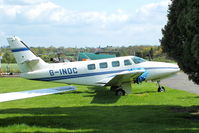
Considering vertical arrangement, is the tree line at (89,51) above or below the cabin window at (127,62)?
above

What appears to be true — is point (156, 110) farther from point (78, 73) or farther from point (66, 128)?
point (78, 73)

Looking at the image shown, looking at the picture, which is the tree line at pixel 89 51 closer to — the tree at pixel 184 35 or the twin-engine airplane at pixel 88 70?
the twin-engine airplane at pixel 88 70

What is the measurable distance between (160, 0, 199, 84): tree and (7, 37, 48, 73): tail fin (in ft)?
35.1

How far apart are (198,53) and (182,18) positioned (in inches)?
61.4

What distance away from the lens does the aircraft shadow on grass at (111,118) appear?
10.1 m

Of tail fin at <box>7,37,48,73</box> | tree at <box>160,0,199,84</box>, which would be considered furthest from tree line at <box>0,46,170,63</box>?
tree at <box>160,0,199,84</box>

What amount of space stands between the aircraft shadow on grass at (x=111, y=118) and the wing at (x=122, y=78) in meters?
4.52

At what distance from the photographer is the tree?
928 centimetres

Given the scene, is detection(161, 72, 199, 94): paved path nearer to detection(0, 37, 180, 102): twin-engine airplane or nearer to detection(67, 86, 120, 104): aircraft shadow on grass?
detection(0, 37, 180, 102): twin-engine airplane

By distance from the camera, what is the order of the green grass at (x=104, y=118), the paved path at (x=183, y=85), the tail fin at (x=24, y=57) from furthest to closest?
the paved path at (x=183, y=85), the tail fin at (x=24, y=57), the green grass at (x=104, y=118)

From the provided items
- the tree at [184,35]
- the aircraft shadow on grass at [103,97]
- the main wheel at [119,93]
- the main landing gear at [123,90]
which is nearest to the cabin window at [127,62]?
the main landing gear at [123,90]

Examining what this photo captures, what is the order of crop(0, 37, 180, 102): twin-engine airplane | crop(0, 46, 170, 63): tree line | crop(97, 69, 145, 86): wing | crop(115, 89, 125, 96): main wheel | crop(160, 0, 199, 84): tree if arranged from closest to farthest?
crop(160, 0, 199, 84): tree → crop(97, 69, 145, 86): wing → crop(115, 89, 125, 96): main wheel → crop(0, 37, 180, 102): twin-engine airplane → crop(0, 46, 170, 63): tree line

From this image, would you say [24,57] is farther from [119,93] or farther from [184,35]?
[184,35]

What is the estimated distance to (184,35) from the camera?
1038cm
